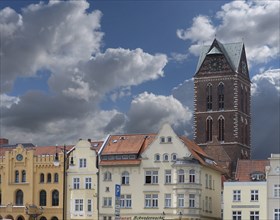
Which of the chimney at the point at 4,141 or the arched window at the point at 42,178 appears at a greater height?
the chimney at the point at 4,141

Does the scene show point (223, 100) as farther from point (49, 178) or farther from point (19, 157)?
point (19, 157)

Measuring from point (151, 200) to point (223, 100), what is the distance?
1650 inches

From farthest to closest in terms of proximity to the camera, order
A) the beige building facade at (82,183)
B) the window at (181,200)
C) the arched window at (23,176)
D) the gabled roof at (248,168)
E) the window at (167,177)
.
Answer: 1. the arched window at (23,176)
2. the beige building facade at (82,183)
3. the gabled roof at (248,168)
4. the window at (167,177)
5. the window at (181,200)

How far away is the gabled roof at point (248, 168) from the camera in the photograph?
113062 mm

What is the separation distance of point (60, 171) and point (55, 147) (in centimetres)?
488

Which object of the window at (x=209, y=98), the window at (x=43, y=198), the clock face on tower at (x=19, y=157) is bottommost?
the window at (x=43, y=198)

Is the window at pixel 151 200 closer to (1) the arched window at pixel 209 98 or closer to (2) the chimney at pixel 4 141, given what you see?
(2) the chimney at pixel 4 141

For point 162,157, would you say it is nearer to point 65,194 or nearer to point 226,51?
point 65,194

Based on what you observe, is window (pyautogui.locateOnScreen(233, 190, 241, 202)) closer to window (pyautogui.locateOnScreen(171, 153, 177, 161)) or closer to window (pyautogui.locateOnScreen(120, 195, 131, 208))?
window (pyautogui.locateOnScreen(171, 153, 177, 161))

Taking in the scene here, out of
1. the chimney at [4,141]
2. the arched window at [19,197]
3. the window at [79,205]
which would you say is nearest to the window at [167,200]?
the window at [79,205]

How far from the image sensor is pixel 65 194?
115000 mm

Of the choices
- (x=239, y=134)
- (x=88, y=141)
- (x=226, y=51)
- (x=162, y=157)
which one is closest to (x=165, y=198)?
(x=162, y=157)

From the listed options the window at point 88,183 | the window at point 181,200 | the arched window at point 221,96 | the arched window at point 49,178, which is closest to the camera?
the window at point 181,200

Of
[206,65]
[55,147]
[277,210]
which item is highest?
[206,65]
